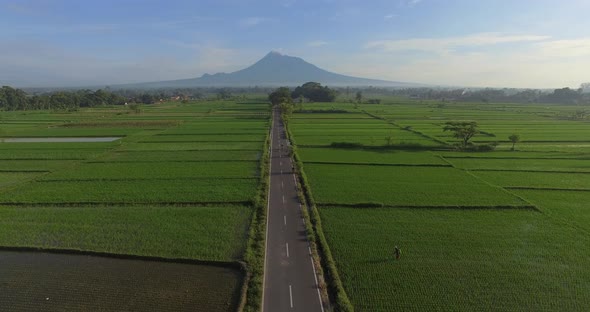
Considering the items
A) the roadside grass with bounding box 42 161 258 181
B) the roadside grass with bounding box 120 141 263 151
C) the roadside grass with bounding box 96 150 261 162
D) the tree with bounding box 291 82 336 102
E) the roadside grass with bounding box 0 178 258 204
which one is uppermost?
the tree with bounding box 291 82 336 102

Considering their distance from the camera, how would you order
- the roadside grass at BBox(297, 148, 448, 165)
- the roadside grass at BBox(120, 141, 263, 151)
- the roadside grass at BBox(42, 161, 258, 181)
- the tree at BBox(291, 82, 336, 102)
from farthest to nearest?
the tree at BBox(291, 82, 336, 102) → the roadside grass at BBox(120, 141, 263, 151) → the roadside grass at BBox(297, 148, 448, 165) → the roadside grass at BBox(42, 161, 258, 181)

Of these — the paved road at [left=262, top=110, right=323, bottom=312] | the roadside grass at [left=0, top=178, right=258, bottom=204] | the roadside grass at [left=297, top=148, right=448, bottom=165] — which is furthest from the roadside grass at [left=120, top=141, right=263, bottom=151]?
the paved road at [left=262, top=110, right=323, bottom=312]

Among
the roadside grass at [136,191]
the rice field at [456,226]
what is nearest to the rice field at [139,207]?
the roadside grass at [136,191]

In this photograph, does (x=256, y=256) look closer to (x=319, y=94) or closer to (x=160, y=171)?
(x=160, y=171)

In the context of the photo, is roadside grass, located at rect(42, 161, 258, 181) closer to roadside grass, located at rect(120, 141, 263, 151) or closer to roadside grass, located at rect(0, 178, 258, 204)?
roadside grass, located at rect(0, 178, 258, 204)

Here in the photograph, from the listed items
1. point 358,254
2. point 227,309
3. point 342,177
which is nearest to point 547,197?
point 342,177

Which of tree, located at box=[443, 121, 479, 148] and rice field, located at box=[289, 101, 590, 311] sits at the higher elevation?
tree, located at box=[443, 121, 479, 148]
